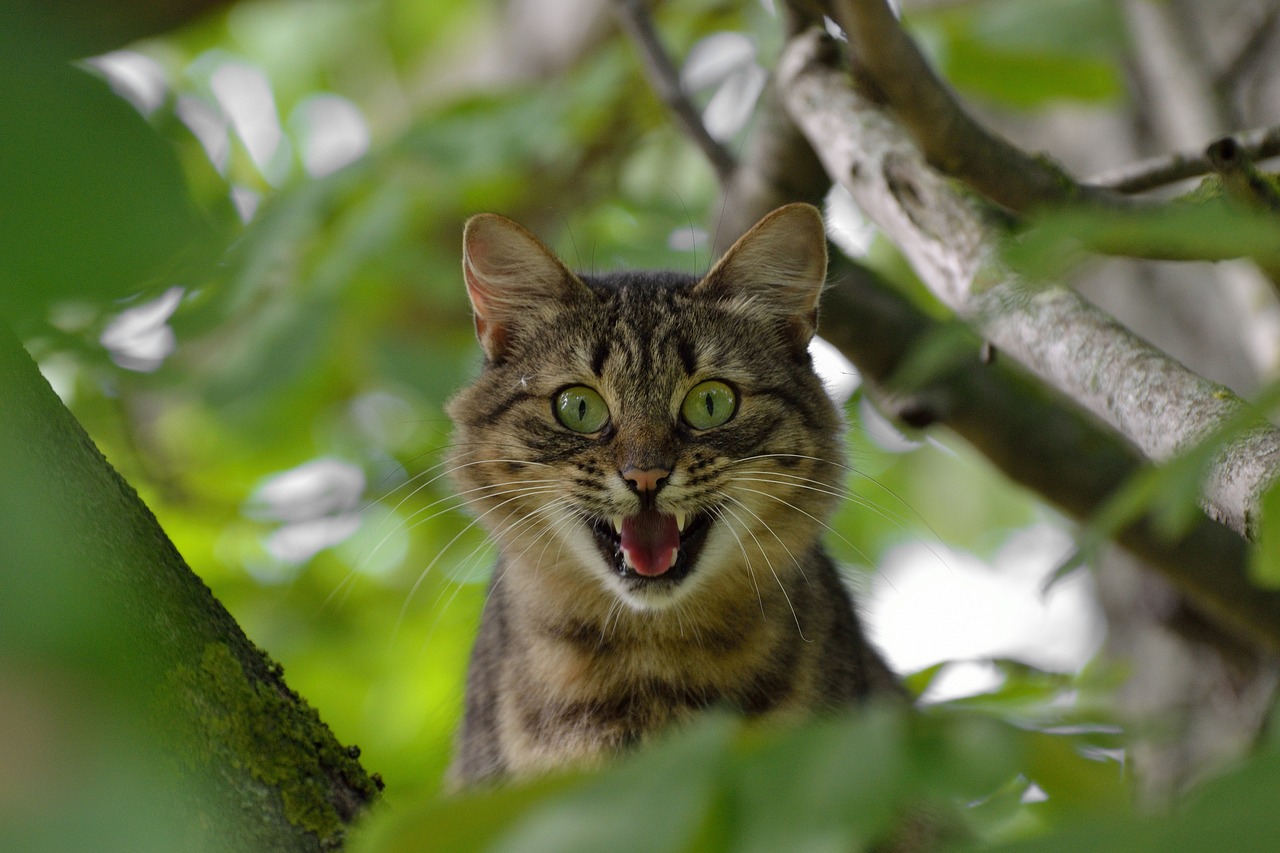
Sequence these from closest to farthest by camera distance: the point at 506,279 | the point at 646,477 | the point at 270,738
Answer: the point at 270,738 → the point at 646,477 → the point at 506,279

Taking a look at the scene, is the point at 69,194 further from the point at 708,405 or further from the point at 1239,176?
the point at 708,405

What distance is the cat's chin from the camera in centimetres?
312

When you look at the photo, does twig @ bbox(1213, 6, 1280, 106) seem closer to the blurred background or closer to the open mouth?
the blurred background

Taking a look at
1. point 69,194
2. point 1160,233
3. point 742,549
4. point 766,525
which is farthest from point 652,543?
point 69,194

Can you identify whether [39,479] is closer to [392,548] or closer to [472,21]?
[392,548]

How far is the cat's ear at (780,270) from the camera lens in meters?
3.40

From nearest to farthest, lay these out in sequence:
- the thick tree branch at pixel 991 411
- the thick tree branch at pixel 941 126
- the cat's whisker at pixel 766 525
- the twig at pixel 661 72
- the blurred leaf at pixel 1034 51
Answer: the thick tree branch at pixel 941 126 < the cat's whisker at pixel 766 525 < the twig at pixel 661 72 < the blurred leaf at pixel 1034 51 < the thick tree branch at pixel 991 411

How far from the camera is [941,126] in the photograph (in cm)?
264

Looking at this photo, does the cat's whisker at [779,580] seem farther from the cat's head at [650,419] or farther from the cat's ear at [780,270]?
the cat's ear at [780,270]

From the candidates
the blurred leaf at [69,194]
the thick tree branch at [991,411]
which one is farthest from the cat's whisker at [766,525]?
the blurred leaf at [69,194]

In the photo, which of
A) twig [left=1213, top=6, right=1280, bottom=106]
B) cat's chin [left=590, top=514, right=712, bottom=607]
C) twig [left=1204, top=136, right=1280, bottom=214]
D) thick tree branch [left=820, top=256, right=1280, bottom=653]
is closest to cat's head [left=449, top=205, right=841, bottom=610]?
cat's chin [left=590, top=514, right=712, bottom=607]

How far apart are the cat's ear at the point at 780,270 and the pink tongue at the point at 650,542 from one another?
2.66 feet

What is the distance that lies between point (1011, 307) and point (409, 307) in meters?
5.19

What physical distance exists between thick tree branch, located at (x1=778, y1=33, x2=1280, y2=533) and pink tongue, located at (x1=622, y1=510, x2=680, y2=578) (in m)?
0.97
